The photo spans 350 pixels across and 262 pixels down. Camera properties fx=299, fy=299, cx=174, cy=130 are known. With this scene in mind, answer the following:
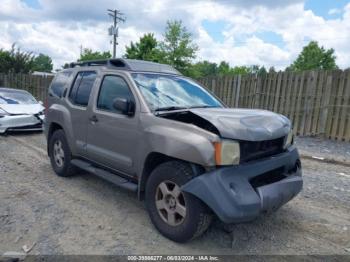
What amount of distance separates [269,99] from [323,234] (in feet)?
23.9

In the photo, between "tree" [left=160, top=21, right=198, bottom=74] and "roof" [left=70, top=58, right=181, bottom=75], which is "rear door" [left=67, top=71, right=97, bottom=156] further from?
"tree" [left=160, top=21, right=198, bottom=74]

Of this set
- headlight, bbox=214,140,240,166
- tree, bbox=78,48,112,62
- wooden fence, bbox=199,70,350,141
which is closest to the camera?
headlight, bbox=214,140,240,166

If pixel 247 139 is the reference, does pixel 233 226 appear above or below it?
below

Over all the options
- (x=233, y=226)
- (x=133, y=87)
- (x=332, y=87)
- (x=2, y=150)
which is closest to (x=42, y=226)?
(x=133, y=87)

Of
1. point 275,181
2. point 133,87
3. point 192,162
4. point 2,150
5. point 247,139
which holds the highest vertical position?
point 133,87

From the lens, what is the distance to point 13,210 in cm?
396

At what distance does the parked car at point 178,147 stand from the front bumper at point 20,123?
17.2ft

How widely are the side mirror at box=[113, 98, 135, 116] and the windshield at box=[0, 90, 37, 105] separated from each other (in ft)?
25.3

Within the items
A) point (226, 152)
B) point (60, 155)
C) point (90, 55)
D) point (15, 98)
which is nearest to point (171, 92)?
point (226, 152)

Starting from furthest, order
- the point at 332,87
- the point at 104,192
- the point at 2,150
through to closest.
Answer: the point at 332,87 → the point at 2,150 → the point at 104,192

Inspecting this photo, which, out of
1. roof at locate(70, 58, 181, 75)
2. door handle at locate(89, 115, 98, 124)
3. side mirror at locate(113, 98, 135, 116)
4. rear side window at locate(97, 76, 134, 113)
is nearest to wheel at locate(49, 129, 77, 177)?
door handle at locate(89, 115, 98, 124)

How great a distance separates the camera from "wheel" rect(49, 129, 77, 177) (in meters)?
5.18

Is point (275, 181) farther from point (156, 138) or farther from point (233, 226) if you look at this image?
point (156, 138)

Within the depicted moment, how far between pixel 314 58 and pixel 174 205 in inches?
1786
